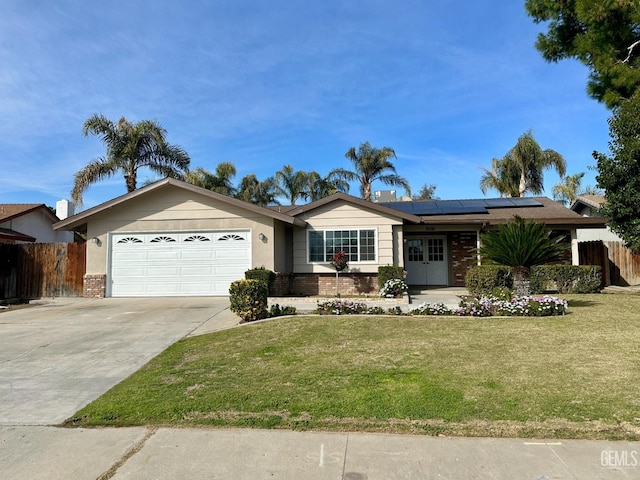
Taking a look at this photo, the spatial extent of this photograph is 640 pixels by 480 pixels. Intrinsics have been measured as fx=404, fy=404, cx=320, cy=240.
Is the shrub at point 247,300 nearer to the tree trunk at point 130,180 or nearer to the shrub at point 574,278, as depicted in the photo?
the shrub at point 574,278

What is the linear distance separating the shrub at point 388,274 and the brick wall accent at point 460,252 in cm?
385

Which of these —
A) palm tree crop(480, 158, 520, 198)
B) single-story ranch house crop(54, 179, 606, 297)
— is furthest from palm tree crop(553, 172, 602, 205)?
single-story ranch house crop(54, 179, 606, 297)

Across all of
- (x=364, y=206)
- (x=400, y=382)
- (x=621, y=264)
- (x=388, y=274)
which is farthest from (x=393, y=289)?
(x=621, y=264)

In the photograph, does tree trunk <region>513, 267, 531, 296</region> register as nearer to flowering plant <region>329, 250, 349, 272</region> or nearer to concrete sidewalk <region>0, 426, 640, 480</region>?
flowering plant <region>329, 250, 349, 272</region>

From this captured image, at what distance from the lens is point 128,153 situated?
784 inches

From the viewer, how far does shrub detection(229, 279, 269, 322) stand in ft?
28.2

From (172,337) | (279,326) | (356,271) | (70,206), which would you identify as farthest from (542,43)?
(70,206)

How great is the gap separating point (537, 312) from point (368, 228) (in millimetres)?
7154

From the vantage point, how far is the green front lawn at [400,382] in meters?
3.70

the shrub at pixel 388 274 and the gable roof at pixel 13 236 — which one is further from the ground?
the gable roof at pixel 13 236

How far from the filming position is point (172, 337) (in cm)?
756

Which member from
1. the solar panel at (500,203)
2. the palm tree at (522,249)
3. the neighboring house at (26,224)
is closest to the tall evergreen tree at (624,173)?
the palm tree at (522,249)

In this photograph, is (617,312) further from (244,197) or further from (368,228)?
(244,197)

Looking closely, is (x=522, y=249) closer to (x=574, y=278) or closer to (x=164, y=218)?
(x=574, y=278)
